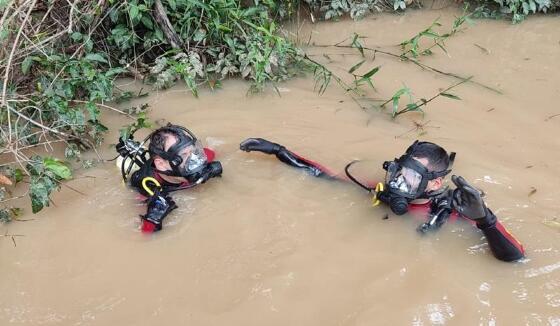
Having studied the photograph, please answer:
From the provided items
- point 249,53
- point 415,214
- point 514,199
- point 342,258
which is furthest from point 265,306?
point 249,53

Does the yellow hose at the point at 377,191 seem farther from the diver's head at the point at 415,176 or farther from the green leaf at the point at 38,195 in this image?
the green leaf at the point at 38,195

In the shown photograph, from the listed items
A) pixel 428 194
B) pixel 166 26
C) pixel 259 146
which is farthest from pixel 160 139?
pixel 428 194

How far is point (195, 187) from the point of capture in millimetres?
4203

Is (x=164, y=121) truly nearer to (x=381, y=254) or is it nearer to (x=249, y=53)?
(x=249, y=53)

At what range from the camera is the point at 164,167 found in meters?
3.95

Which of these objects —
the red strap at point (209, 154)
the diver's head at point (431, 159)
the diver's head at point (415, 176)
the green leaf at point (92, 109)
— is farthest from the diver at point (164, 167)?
the diver's head at point (431, 159)

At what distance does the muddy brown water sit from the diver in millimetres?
148

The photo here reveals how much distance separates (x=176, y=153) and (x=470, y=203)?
1896mm

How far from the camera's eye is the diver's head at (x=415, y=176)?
3.51m

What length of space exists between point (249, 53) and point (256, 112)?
56 cm

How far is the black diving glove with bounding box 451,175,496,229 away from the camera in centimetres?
305

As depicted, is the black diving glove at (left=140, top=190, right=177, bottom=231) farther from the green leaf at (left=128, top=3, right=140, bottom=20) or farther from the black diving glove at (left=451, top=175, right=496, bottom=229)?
the black diving glove at (left=451, top=175, right=496, bottom=229)

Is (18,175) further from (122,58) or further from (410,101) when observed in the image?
(410,101)

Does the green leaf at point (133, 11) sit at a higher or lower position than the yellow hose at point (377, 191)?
higher
